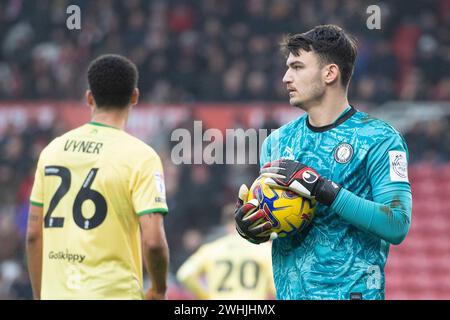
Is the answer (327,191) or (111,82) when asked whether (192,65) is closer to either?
(111,82)

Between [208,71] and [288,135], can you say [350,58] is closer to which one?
[288,135]

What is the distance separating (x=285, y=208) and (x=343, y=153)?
369mm

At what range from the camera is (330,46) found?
15.5ft

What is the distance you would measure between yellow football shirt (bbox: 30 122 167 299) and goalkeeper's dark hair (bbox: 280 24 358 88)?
2.95 feet

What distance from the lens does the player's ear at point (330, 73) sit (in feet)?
15.5

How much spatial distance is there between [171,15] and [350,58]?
12.7 meters

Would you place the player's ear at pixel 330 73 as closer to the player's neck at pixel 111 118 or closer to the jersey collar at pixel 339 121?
the jersey collar at pixel 339 121

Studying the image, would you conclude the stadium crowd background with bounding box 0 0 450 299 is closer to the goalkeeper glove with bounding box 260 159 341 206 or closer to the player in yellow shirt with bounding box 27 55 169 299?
the player in yellow shirt with bounding box 27 55 169 299

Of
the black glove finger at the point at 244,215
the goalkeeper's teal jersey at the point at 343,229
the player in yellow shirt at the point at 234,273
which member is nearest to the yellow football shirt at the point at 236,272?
the player in yellow shirt at the point at 234,273

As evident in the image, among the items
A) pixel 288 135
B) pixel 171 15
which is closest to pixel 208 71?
pixel 171 15

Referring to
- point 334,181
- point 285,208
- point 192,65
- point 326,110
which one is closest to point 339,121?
point 326,110

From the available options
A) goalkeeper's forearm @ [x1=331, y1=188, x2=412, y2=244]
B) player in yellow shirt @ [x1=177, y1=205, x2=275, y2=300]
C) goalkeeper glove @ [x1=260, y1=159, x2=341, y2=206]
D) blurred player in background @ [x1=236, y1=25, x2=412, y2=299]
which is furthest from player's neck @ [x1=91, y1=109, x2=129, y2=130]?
player in yellow shirt @ [x1=177, y1=205, x2=275, y2=300]

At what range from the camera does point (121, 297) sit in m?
4.67

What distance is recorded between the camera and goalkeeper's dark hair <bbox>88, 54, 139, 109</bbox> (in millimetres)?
4938
